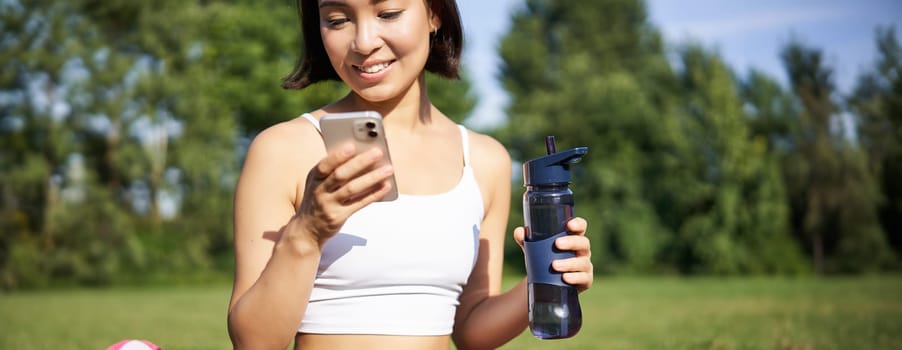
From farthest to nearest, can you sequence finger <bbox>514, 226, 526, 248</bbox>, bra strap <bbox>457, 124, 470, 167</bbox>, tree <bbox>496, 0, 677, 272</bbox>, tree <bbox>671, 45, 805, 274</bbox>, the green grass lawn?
tree <bbox>496, 0, 677, 272</bbox>
tree <bbox>671, 45, 805, 274</bbox>
the green grass lawn
bra strap <bbox>457, 124, 470, 167</bbox>
finger <bbox>514, 226, 526, 248</bbox>

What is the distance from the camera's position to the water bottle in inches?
88.4

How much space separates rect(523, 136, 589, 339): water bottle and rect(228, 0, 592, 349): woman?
0.04 m

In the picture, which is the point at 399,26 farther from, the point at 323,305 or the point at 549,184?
the point at 323,305

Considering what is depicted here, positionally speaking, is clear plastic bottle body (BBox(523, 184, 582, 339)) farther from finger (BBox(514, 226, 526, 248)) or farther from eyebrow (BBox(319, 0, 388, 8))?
eyebrow (BBox(319, 0, 388, 8))

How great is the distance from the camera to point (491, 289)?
2918mm

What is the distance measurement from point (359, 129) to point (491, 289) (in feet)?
4.02

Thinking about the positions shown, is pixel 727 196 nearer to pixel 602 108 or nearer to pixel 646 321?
pixel 602 108

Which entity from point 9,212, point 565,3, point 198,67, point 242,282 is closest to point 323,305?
point 242,282

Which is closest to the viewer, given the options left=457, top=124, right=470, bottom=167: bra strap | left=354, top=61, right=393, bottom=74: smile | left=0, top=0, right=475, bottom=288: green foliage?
left=354, top=61, right=393, bottom=74: smile

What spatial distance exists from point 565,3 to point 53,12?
2927 cm

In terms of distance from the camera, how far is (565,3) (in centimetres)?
4944

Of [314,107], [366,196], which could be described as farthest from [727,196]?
[366,196]

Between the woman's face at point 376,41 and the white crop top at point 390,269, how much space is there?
0.21 metres

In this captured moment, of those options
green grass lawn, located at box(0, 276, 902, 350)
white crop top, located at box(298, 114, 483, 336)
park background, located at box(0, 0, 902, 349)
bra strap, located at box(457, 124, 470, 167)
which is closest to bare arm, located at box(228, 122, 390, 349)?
white crop top, located at box(298, 114, 483, 336)
